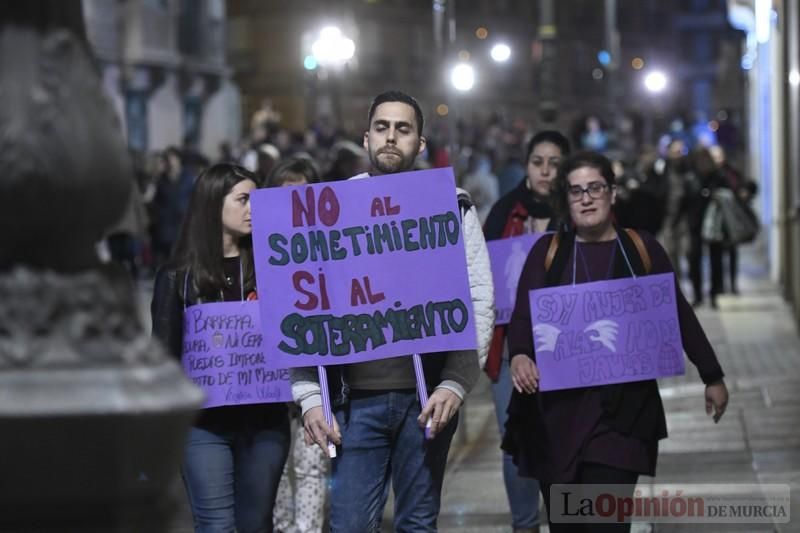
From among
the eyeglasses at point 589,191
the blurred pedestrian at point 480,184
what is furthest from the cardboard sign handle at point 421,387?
the blurred pedestrian at point 480,184

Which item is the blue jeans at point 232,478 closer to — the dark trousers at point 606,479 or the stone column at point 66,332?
the dark trousers at point 606,479

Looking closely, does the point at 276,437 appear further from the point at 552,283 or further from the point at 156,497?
the point at 156,497

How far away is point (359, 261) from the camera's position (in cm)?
571

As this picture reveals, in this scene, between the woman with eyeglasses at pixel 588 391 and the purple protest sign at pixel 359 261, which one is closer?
the purple protest sign at pixel 359 261

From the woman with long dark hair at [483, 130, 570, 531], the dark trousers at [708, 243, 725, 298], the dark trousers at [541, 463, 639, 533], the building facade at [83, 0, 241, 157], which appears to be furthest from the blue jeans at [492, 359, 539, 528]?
the building facade at [83, 0, 241, 157]

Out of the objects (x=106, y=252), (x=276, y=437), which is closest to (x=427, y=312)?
(x=276, y=437)

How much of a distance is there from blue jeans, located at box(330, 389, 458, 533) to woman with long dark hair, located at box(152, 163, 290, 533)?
66cm

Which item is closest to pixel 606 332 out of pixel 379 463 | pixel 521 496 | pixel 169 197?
pixel 379 463

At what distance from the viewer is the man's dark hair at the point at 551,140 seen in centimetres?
844

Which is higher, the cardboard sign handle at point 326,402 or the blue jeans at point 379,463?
the cardboard sign handle at point 326,402

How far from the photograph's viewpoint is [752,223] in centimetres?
2086

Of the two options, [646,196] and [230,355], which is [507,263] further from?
[646,196]

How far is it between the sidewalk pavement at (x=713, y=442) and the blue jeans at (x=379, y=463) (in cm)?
262

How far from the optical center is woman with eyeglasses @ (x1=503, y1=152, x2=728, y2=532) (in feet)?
19.3
